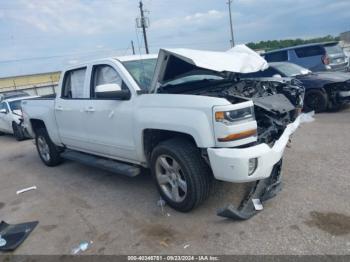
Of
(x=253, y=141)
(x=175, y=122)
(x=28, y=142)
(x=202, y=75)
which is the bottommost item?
(x=28, y=142)

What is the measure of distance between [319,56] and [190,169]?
10.4m

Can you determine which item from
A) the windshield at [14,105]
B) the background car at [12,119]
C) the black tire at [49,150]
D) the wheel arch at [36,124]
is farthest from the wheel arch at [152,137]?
the windshield at [14,105]

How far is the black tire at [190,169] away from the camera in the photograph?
11.7 ft

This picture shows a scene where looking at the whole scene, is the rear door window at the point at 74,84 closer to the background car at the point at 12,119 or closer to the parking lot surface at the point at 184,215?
the parking lot surface at the point at 184,215

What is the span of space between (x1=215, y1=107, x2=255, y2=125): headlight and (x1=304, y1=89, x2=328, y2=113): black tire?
5.89 metres

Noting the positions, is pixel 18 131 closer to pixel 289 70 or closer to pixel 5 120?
pixel 5 120

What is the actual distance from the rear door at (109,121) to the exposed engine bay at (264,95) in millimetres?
643

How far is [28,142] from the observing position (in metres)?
10.6

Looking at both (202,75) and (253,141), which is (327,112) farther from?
(253,141)

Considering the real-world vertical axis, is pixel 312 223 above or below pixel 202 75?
below

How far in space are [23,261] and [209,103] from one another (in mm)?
2550

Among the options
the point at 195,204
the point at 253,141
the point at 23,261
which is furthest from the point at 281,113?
the point at 23,261

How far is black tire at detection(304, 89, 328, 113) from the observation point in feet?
27.7

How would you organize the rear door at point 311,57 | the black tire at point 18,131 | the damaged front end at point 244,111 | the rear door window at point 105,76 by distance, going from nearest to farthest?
the damaged front end at point 244,111, the rear door window at point 105,76, the black tire at point 18,131, the rear door at point 311,57
